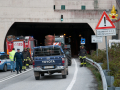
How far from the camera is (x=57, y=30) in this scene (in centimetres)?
5744

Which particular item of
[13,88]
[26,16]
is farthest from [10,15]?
[13,88]

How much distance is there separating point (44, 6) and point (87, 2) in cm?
784

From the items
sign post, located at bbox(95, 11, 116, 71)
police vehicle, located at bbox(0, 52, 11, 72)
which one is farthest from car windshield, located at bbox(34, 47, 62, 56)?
police vehicle, located at bbox(0, 52, 11, 72)

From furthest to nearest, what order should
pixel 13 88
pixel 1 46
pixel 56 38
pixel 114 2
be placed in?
pixel 114 2 → pixel 1 46 → pixel 56 38 → pixel 13 88

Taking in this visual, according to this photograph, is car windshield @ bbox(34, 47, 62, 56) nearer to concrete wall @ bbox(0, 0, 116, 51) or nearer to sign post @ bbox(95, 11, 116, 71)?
sign post @ bbox(95, 11, 116, 71)

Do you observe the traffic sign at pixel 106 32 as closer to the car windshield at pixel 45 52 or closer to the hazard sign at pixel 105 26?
the hazard sign at pixel 105 26

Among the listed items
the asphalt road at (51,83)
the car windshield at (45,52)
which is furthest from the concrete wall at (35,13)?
the car windshield at (45,52)

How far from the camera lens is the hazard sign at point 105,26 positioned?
1134 centimetres

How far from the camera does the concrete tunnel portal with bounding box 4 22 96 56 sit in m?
46.2

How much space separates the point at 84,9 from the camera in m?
42.3

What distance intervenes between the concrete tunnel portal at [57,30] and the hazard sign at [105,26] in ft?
104

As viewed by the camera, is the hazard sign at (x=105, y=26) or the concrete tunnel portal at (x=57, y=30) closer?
the hazard sign at (x=105, y=26)

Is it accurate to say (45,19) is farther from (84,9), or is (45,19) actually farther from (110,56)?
(110,56)

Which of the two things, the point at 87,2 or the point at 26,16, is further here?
the point at 87,2
